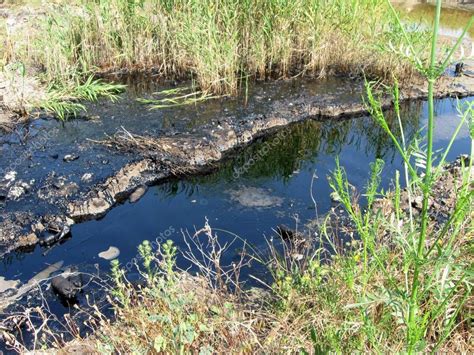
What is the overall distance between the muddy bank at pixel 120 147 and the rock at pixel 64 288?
663mm

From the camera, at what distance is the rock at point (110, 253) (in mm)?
3811

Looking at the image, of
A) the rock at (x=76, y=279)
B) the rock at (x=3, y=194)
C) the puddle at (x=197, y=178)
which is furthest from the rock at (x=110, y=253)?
the rock at (x=3, y=194)

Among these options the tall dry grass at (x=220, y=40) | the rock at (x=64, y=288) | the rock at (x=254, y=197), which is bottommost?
the rock at (x=64, y=288)

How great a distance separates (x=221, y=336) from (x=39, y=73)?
5.69m

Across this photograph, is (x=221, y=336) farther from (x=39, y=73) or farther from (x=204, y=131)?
(x=39, y=73)

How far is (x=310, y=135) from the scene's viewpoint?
599 cm

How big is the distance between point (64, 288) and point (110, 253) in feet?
1.83

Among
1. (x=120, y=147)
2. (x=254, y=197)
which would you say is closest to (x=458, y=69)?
(x=254, y=197)

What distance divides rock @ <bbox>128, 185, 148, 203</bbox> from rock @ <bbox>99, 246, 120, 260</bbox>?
760 millimetres

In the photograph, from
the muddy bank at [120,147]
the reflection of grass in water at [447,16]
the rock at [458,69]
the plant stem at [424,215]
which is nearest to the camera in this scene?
the plant stem at [424,215]

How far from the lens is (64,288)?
3.36 m

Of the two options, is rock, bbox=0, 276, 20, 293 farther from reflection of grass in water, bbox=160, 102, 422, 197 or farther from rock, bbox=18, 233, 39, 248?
reflection of grass in water, bbox=160, 102, 422, 197

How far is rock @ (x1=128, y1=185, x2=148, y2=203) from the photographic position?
4.58 meters

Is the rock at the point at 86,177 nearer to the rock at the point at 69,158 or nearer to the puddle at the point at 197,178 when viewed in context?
the puddle at the point at 197,178
